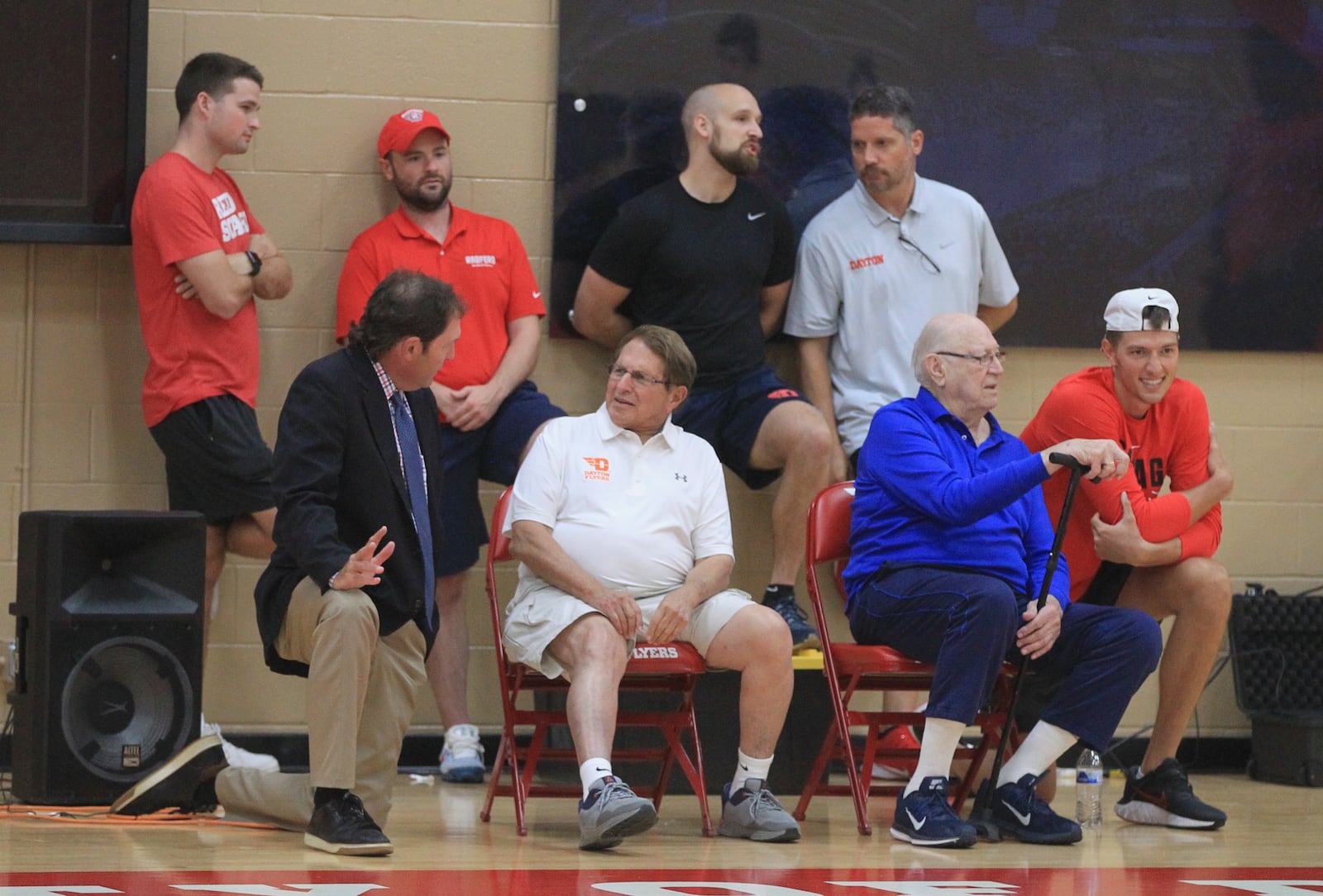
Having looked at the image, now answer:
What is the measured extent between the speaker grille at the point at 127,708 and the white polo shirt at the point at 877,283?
2.09 m

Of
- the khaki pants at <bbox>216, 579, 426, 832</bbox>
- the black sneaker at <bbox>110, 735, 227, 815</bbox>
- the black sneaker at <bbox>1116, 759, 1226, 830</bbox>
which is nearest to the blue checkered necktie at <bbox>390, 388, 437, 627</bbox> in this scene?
the khaki pants at <bbox>216, 579, 426, 832</bbox>

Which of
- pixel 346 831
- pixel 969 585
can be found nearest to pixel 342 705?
pixel 346 831

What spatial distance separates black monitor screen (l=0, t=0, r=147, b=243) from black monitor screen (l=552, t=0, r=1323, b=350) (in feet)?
4.13

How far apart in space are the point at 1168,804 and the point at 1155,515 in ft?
2.41

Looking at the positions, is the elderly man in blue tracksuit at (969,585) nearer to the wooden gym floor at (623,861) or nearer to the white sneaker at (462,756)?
the wooden gym floor at (623,861)

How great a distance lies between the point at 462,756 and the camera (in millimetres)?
4895

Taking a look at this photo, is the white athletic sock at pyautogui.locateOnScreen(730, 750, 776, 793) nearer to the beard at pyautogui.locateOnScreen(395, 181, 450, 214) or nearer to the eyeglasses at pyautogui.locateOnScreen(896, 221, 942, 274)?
the eyeglasses at pyautogui.locateOnScreen(896, 221, 942, 274)

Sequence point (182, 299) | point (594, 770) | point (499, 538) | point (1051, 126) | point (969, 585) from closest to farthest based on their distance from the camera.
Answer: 1. point (594, 770)
2. point (969, 585)
3. point (499, 538)
4. point (182, 299)
5. point (1051, 126)

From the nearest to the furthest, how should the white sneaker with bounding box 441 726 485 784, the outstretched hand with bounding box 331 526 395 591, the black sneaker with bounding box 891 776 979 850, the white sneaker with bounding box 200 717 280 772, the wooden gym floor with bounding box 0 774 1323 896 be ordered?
the wooden gym floor with bounding box 0 774 1323 896
the outstretched hand with bounding box 331 526 395 591
the black sneaker with bounding box 891 776 979 850
the white sneaker with bounding box 200 717 280 772
the white sneaker with bounding box 441 726 485 784

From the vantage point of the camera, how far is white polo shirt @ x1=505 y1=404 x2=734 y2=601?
4020 mm

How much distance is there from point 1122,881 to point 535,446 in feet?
5.40

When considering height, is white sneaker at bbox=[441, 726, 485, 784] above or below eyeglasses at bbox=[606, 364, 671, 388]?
below

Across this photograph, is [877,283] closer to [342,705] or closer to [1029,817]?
[1029,817]

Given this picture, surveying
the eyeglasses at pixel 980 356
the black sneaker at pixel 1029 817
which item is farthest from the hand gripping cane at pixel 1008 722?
the eyeglasses at pixel 980 356
